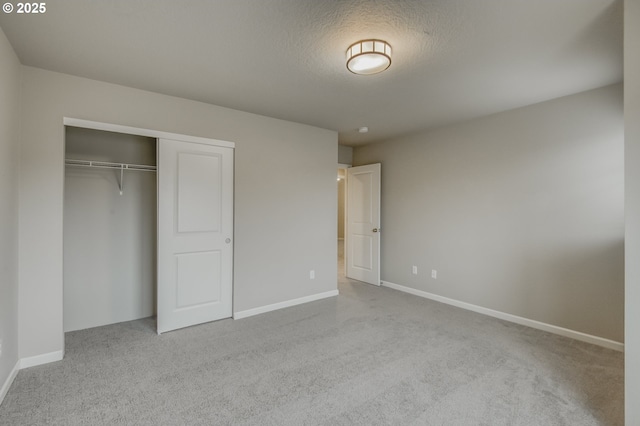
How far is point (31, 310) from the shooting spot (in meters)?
2.55

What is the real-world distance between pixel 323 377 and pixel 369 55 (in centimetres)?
Result: 241

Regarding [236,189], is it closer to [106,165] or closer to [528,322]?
[106,165]

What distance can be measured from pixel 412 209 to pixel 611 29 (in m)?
3.02

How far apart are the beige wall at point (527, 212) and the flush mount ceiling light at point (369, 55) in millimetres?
2261

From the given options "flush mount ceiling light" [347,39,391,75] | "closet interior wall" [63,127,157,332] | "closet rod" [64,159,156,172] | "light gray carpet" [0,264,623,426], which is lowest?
"light gray carpet" [0,264,623,426]

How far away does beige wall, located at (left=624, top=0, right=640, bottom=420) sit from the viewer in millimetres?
1677

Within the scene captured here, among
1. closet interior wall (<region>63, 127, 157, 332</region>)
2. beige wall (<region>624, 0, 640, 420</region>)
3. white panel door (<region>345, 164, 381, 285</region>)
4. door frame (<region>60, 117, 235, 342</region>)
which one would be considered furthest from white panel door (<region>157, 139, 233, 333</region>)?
beige wall (<region>624, 0, 640, 420</region>)

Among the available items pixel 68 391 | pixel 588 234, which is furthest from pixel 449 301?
pixel 68 391

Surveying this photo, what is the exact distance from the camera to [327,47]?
2242 millimetres

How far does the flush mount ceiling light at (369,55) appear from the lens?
212cm

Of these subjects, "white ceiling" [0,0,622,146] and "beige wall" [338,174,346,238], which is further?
"beige wall" [338,174,346,238]

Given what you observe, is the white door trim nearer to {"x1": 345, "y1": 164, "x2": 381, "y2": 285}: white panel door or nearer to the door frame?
the door frame

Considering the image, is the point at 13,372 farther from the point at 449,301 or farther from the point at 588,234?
the point at 588,234

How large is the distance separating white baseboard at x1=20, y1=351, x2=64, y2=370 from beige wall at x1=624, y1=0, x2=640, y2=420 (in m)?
4.07
